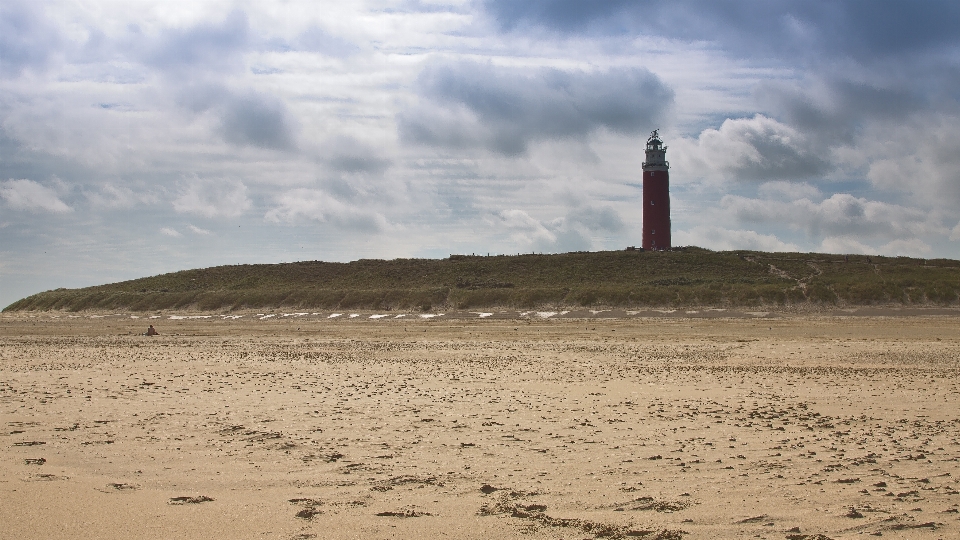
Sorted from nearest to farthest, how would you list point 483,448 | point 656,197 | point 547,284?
point 483,448 → point 547,284 → point 656,197

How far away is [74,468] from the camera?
9.98 meters

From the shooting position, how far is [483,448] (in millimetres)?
11297

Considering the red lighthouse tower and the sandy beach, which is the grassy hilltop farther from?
the sandy beach

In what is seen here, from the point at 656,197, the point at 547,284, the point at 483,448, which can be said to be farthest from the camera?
the point at 656,197

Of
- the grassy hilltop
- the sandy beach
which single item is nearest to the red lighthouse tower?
the grassy hilltop

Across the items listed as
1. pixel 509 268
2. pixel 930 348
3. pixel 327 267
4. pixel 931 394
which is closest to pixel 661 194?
pixel 509 268

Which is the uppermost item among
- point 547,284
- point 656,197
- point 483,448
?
point 656,197

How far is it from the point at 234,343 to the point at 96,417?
67.8 ft

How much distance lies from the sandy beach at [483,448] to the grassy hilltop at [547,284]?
114 ft

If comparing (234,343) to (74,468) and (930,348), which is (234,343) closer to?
(74,468)

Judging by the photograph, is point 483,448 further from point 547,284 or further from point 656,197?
point 656,197

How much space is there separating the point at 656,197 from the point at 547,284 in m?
19.8

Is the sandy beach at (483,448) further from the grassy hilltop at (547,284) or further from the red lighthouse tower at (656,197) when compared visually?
the red lighthouse tower at (656,197)

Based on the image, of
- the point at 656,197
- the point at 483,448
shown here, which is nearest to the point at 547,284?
the point at 656,197
